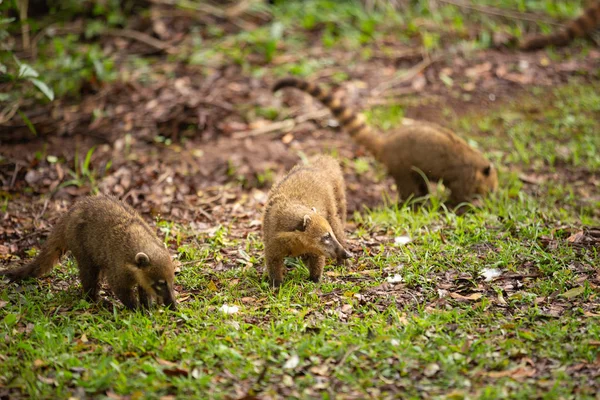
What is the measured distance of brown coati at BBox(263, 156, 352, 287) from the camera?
582cm

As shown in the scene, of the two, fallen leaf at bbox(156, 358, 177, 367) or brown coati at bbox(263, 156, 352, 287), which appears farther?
brown coati at bbox(263, 156, 352, 287)

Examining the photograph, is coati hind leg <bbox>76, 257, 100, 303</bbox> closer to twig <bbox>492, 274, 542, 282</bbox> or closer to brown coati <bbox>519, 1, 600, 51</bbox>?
twig <bbox>492, 274, 542, 282</bbox>

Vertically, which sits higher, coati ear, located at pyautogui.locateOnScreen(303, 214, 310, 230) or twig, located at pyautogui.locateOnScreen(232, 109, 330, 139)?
coati ear, located at pyautogui.locateOnScreen(303, 214, 310, 230)

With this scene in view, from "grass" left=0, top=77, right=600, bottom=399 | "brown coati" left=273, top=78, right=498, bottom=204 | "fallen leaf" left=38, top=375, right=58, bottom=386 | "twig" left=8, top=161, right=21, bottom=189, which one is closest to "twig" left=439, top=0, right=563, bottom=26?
"brown coati" left=273, top=78, right=498, bottom=204

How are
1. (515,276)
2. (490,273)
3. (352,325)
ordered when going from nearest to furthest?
(352,325) → (515,276) → (490,273)

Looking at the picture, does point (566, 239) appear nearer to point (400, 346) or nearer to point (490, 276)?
point (490, 276)

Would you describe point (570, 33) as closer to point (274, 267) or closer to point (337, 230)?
point (337, 230)

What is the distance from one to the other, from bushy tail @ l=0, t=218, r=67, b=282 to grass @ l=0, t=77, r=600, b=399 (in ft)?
0.36

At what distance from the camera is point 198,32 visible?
12266mm

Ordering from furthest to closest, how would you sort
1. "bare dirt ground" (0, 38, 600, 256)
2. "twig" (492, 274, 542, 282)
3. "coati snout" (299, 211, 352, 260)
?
"bare dirt ground" (0, 38, 600, 256)
"twig" (492, 274, 542, 282)
"coati snout" (299, 211, 352, 260)

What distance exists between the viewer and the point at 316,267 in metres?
6.00

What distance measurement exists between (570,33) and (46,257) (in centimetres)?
997

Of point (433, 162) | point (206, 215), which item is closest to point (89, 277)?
point (206, 215)

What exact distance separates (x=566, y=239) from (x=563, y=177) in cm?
261
